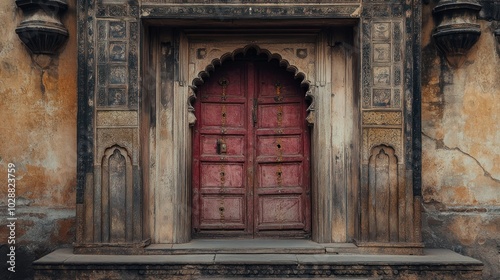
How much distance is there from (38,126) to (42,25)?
122cm

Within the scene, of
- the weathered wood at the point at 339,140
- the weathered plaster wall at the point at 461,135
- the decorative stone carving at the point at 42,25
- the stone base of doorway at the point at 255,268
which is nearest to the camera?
the stone base of doorway at the point at 255,268

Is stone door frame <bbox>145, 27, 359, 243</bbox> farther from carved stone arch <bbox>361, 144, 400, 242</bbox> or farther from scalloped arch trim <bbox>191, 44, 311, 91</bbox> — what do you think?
carved stone arch <bbox>361, 144, 400, 242</bbox>

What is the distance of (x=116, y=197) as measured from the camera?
6.76 meters

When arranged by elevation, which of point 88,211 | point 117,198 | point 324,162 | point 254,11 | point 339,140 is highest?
point 254,11

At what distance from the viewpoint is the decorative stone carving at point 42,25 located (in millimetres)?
6969

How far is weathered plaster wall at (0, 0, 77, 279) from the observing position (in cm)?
724

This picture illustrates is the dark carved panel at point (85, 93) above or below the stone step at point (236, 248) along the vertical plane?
above

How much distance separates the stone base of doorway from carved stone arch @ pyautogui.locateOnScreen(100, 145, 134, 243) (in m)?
0.36

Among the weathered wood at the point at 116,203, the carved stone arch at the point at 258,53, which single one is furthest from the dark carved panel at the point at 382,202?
the weathered wood at the point at 116,203

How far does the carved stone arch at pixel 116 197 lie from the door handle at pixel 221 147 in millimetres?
1234

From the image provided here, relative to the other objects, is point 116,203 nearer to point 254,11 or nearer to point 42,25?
point 42,25

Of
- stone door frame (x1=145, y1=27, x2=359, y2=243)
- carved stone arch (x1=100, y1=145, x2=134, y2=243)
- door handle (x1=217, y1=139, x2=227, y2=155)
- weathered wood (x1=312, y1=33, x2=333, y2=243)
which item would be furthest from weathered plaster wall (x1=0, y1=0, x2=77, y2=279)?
weathered wood (x1=312, y1=33, x2=333, y2=243)

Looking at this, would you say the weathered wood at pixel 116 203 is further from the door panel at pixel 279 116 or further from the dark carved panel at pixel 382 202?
the dark carved panel at pixel 382 202

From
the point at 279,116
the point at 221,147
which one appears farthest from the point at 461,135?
the point at 221,147
